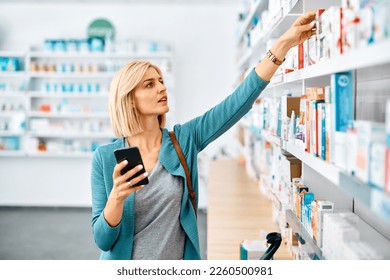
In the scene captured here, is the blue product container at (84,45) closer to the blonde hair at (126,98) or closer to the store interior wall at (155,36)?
the store interior wall at (155,36)

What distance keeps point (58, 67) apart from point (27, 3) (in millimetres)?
1016

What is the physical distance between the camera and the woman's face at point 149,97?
71.2 inches

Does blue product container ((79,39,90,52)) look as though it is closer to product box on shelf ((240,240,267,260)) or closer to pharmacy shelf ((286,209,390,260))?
product box on shelf ((240,240,267,260))

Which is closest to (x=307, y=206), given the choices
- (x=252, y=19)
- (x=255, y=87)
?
(x=255, y=87)

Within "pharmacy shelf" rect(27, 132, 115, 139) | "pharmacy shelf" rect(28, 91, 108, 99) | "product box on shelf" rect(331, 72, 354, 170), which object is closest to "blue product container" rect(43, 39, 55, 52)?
"pharmacy shelf" rect(28, 91, 108, 99)

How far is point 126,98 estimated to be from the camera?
179 cm

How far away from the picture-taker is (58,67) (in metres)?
6.35

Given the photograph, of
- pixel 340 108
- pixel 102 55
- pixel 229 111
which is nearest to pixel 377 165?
pixel 340 108

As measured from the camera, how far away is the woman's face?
1.81 metres

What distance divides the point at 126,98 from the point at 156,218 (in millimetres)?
435

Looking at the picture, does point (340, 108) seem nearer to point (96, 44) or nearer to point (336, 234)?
point (336, 234)

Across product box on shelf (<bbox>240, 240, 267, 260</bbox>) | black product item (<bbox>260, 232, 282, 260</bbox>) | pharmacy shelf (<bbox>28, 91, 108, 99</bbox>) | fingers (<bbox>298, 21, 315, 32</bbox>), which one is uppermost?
fingers (<bbox>298, 21, 315, 32</bbox>)

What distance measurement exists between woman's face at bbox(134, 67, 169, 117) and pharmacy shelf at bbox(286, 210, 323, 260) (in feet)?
2.17
